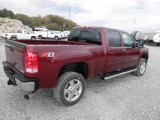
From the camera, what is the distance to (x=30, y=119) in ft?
11.3

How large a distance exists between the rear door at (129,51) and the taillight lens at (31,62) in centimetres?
320

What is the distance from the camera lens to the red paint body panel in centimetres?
339

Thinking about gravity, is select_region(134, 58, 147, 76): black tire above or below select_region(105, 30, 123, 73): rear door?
below

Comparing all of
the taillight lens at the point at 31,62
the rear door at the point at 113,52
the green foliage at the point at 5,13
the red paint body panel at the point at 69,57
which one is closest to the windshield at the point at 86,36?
the red paint body panel at the point at 69,57

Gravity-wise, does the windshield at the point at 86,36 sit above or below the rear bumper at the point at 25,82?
above

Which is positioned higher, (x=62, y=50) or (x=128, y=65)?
(x=62, y=50)

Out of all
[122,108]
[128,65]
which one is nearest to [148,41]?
[128,65]

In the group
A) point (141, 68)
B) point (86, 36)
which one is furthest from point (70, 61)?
point (141, 68)

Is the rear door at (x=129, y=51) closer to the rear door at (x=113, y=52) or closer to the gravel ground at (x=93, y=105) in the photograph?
the rear door at (x=113, y=52)

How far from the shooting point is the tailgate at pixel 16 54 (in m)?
3.41

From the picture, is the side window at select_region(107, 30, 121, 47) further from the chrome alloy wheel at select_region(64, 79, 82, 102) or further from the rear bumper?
the rear bumper

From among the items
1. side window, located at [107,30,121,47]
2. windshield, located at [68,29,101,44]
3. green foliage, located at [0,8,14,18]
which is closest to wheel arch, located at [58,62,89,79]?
windshield, located at [68,29,101,44]

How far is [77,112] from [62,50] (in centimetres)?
139

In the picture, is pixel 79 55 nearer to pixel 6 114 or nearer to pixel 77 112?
pixel 77 112
